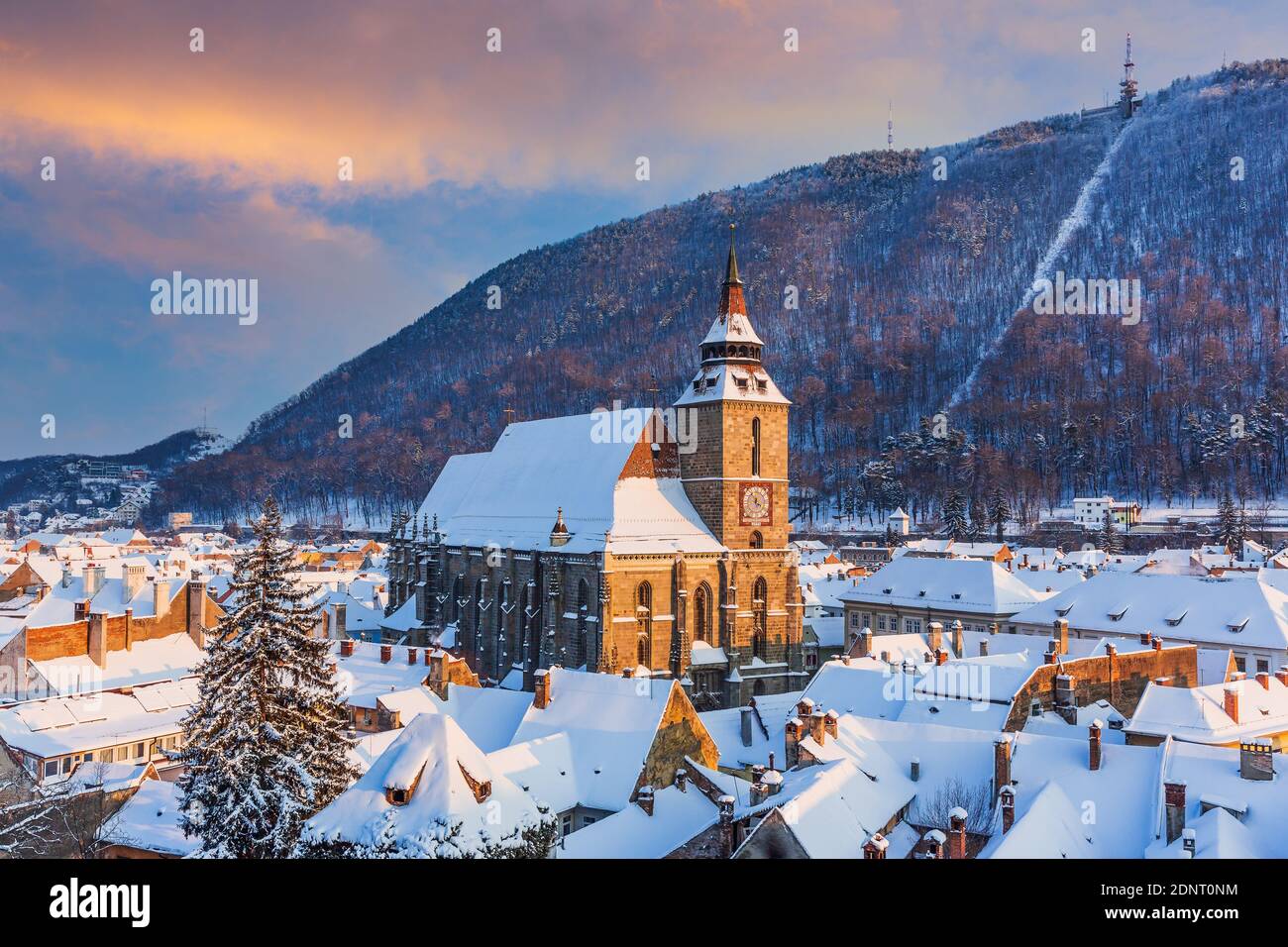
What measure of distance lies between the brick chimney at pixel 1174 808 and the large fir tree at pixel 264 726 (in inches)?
728

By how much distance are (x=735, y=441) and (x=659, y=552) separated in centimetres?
756

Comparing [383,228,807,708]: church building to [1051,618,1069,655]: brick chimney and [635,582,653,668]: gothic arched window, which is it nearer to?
[635,582,653,668]: gothic arched window

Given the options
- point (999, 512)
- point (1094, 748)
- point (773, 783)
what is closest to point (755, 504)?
point (1094, 748)

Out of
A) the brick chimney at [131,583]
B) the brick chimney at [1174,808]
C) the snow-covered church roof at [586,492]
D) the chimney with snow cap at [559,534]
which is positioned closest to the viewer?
the brick chimney at [1174,808]

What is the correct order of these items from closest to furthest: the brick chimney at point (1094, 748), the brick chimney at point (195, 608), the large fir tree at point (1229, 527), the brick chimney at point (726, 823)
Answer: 1. the brick chimney at point (726, 823)
2. the brick chimney at point (1094, 748)
3. the brick chimney at point (195, 608)
4. the large fir tree at point (1229, 527)

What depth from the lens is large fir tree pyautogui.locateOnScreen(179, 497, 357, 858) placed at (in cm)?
2061

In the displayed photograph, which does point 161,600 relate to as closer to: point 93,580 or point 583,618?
point 93,580

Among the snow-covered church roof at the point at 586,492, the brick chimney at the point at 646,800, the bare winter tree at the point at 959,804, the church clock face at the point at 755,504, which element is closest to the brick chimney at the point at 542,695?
the brick chimney at the point at 646,800

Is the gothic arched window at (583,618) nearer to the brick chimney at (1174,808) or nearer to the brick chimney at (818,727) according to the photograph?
the brick chimney at (818,727)

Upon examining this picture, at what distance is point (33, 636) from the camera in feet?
131

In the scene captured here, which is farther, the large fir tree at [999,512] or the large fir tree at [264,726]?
the large fir tree at [999,512]

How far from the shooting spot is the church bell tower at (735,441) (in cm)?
5202
